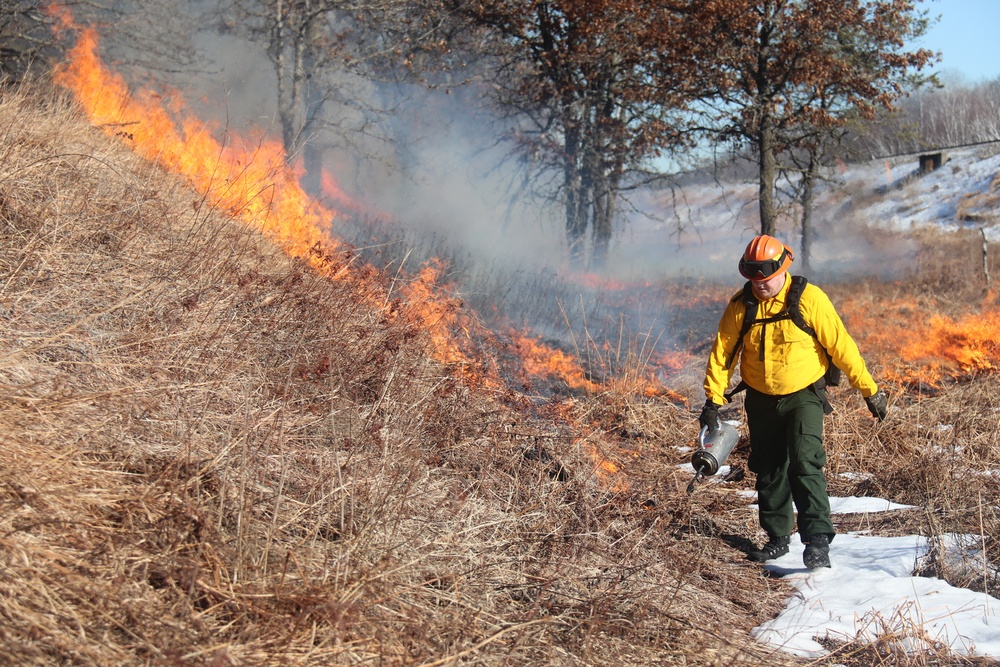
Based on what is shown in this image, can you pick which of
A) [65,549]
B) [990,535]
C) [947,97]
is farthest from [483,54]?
[947,97]

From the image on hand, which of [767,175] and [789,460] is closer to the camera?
[789,460]

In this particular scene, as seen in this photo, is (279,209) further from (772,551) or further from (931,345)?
(931,345)

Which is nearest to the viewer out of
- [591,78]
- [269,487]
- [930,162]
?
[269,487]

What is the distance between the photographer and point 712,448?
4668 mm

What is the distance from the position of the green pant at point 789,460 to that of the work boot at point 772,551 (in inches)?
1.6

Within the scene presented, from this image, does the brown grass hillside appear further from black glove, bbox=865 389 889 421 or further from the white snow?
black glove, bbox=865 389 889 421

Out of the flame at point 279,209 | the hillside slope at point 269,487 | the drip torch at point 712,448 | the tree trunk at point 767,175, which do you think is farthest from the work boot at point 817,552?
the tree trunk at point 767,175

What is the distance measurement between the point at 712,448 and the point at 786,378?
0.60 m

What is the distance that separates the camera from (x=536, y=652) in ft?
9.15

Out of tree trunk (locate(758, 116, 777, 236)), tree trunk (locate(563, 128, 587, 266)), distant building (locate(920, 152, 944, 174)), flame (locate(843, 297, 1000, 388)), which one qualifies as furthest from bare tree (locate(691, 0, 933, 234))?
distant building (locate(920, 152, 944, 174))

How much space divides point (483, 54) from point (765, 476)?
13.6 metres

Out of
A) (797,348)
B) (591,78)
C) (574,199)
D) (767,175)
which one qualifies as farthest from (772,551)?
(574,199)

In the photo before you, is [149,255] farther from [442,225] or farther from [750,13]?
[442,225]

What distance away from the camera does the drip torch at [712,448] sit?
4602mm
